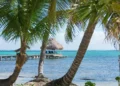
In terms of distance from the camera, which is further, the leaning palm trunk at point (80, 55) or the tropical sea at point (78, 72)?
the tropical sea at point (78, 72)

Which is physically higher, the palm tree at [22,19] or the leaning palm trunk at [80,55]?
the palm tree at [22,19]

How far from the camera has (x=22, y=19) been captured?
894 cm

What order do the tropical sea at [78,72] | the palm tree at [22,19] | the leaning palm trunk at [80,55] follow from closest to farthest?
the palm tree at [22,19]
the leaning palm trunk at [80,55]
the tropical sea at [78,72]

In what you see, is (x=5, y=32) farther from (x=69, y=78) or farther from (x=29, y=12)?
(x=69, y=78)

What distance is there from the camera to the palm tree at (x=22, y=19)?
8.80m

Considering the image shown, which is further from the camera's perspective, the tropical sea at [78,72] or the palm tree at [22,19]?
the tropical sea at [78,72]

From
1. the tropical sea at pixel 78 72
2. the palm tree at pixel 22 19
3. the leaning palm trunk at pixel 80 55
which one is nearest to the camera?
the palm tree at pixel 22 19

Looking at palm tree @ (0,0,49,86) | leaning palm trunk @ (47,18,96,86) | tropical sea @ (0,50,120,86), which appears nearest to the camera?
palm tree @ (0,0,49,86)

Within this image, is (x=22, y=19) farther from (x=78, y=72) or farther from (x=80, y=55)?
(x=78, y=72)

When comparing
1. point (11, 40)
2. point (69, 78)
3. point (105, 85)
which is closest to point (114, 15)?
point (11, 40)

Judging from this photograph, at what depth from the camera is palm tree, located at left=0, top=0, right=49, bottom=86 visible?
28.9 feet

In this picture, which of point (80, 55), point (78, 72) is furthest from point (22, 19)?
point (78, 72)

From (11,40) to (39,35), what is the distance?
0.76 metres

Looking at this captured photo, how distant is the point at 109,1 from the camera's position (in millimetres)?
7551
